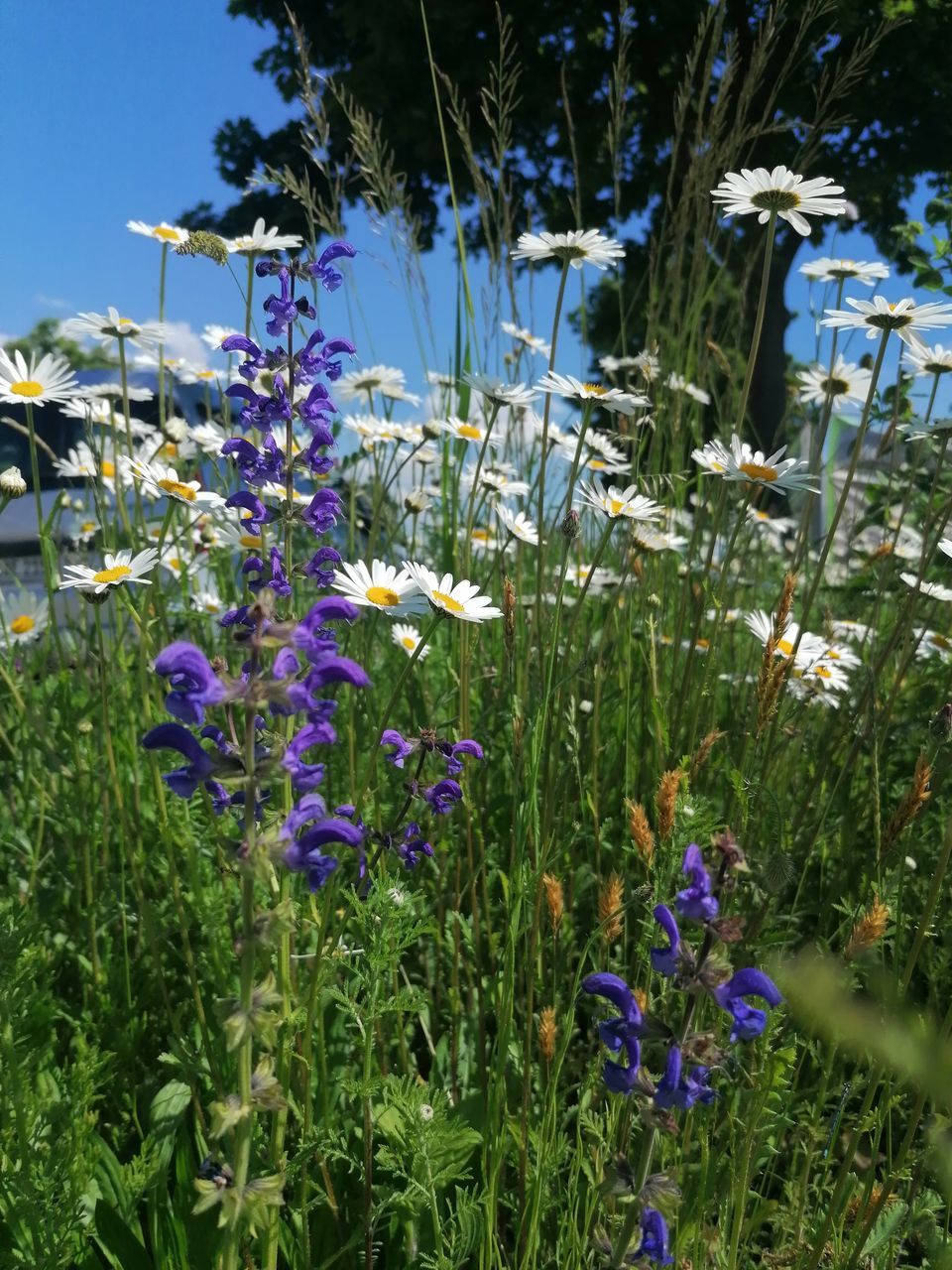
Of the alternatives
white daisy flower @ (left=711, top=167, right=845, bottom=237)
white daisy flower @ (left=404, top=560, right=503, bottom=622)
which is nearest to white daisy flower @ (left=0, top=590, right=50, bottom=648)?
white daisy flower @ (left=404, top=560, right=503, bottom=622)

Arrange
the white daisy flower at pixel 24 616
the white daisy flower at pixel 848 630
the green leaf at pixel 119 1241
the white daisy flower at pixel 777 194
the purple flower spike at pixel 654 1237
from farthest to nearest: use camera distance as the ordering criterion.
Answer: the white daisy flower at pixel 848 630
the white daisy flower at pixel 24 616
the white daisy flower at pixel 777 194
the green leaf at pixel 119 1241
the purple flower spike at pixel 654 1237

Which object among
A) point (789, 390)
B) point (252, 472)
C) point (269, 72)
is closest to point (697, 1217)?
point (252, 472)

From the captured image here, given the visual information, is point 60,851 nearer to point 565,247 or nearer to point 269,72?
point 565,247

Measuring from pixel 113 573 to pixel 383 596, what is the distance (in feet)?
1.84

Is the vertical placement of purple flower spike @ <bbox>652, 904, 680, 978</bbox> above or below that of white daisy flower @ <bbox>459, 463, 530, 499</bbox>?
below

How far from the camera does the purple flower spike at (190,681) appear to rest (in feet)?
2.89

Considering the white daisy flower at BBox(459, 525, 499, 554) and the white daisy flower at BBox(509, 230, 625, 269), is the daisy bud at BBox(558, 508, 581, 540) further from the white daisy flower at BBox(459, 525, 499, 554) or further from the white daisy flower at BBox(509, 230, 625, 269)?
the white daisy flower at BBox(459, 525, 499, 554)

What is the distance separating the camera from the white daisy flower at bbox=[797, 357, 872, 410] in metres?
2.84

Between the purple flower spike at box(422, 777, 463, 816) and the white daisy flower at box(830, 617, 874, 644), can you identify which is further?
the white daisy flower at box(830, 617, 874, 644)

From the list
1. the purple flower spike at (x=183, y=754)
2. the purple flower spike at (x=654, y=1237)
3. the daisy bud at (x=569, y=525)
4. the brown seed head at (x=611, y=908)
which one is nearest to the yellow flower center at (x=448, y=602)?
the daisy bud at (x=569, y=525)

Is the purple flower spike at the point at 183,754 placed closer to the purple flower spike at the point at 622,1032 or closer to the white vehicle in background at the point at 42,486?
the purple flower spike at the point at 622,1032

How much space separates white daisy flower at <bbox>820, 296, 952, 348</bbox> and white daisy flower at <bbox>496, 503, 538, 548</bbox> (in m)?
0.90

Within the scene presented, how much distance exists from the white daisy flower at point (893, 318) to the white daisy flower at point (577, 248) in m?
0.56

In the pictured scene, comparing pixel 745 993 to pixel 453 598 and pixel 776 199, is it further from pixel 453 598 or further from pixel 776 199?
pixel 776 199
